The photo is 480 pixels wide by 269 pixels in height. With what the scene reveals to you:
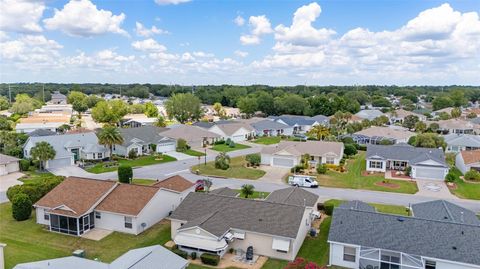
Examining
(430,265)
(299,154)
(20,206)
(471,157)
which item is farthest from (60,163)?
(471,157)

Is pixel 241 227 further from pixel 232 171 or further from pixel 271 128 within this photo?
pixel 271 128

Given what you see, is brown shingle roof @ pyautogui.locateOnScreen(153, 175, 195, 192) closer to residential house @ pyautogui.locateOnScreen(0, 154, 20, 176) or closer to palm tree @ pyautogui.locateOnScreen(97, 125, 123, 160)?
palm tree @ pyautogui.locateOnScreen(97, 125, 123, 160)

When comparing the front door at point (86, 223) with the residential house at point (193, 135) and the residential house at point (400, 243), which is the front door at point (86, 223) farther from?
the residential house at point (193, 135)

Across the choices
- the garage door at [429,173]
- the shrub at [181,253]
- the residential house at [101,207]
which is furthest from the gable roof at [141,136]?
the garage door at [429,173]

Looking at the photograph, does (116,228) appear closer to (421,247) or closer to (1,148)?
(421,247)

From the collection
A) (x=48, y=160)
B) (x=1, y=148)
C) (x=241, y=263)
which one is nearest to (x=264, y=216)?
(x=241, y=263)

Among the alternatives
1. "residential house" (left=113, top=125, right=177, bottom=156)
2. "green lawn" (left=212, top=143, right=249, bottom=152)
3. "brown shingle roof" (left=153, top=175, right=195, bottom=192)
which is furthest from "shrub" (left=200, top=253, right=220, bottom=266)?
"green lawn" (left=212, top=143, right=249, bottom=152)
